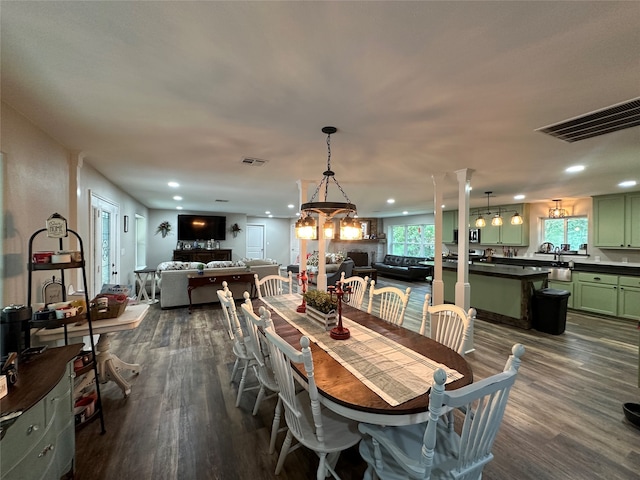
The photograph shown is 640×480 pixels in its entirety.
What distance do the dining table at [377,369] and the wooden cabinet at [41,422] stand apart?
3.88 feet

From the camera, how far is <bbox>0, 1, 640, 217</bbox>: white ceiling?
1132 millimetres

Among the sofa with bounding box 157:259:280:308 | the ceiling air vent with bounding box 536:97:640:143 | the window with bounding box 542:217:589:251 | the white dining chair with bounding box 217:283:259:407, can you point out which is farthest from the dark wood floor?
the window with bounding box 542:217:589:251

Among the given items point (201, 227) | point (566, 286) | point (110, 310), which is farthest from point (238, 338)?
point (201, 227)

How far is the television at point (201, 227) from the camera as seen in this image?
30.7 ft

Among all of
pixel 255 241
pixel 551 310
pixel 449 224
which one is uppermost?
pixel 449 224

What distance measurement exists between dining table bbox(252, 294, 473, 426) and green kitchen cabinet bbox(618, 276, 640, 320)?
5334 millimetres

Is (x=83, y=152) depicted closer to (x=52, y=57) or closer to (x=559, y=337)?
(x=52, y=57)

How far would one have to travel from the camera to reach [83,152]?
2.94 metres

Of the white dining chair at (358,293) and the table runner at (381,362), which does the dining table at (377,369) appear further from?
the white dining chair at (358,293)

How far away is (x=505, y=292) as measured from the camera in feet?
15.3

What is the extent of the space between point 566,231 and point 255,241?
32.8ft

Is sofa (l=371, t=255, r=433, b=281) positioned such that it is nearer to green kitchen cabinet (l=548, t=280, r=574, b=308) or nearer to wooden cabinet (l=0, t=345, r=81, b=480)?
green kitchen cabinet (l=548, t=280, r=574, b=308)

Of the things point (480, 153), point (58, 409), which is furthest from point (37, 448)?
point (480, 153)

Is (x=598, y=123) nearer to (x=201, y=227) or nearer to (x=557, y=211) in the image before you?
(x=557, y=211)
